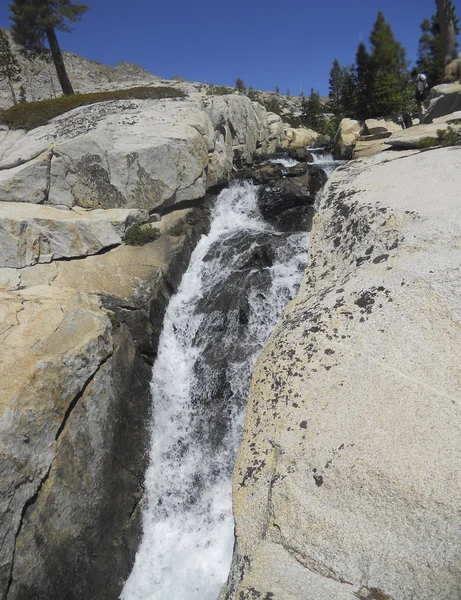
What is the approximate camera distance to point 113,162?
63.5 feet

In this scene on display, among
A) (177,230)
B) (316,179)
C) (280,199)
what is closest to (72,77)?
(316,179)

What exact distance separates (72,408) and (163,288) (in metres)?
7.35

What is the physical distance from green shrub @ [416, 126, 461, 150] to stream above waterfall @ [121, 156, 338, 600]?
6452mm

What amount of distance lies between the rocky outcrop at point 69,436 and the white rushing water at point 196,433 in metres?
0.64

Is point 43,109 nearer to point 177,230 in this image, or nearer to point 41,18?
point 41,18

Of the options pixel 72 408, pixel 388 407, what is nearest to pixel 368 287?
pixel 388 407

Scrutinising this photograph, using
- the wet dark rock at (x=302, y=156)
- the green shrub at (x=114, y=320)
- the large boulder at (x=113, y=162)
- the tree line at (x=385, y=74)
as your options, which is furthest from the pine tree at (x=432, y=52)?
the green shrub at (x=114, y=320)

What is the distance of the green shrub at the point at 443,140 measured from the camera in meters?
13.0

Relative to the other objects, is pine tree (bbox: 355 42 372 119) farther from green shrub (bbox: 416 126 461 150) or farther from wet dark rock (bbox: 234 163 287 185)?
green shrub (bbox: 416 126 461 150)

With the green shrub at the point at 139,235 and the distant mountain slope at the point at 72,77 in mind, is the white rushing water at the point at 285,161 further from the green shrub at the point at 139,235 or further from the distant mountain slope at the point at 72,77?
the distant mountain slope at the point at 72,77

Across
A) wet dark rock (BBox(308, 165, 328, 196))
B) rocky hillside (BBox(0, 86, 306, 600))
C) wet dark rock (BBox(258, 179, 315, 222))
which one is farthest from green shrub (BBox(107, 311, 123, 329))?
wet dark rock (BBox(308, 165, 328, 196))

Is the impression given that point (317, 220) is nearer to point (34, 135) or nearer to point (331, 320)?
point (331, 320)

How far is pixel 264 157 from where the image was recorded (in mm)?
Answer: 36219

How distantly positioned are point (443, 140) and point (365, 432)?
12.5 meters
